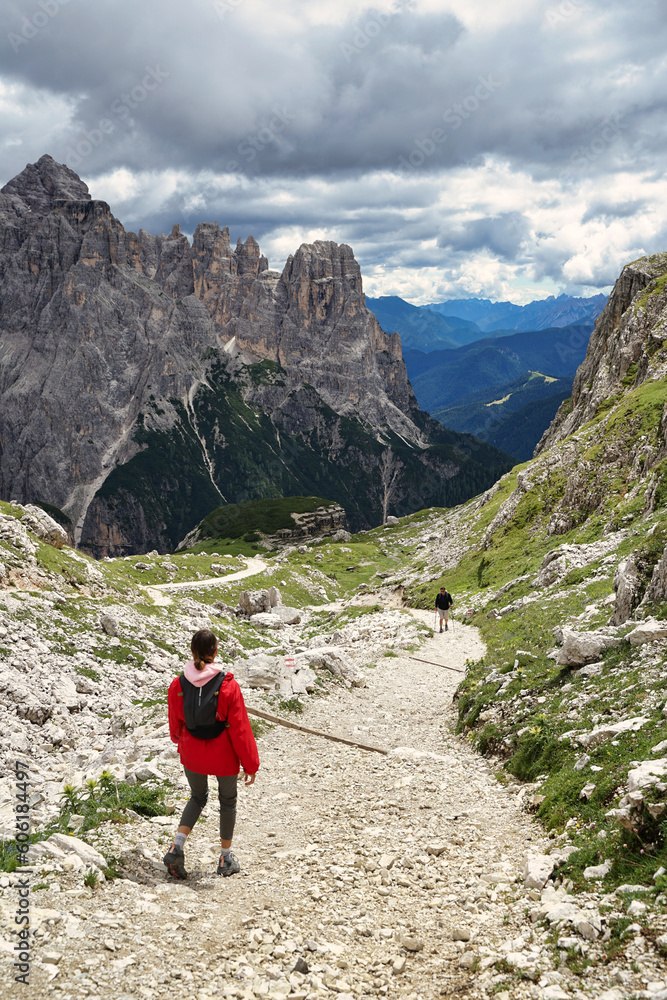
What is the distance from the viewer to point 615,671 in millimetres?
15008

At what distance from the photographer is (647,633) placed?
1539 centimetres

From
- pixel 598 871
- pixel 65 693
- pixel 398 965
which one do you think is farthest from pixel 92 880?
pixel 65 693

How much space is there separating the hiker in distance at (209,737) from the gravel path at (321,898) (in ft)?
1.79

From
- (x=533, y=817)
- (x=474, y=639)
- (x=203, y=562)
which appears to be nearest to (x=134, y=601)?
(x=474, y=639)

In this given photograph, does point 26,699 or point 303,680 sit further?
point 303,680

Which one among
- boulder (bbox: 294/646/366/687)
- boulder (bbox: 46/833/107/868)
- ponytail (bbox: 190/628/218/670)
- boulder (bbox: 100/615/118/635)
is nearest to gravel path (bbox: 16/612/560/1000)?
boulder (bbox: 46/833/107/868)

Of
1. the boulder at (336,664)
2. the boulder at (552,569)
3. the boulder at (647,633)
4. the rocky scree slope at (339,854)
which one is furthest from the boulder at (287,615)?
the boulder at (647,633)

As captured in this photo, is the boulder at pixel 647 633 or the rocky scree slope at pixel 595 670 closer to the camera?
the rocky scree slope at pixel 595 670

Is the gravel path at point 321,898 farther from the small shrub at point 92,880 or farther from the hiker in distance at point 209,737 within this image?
the hiker in distance at point 209,737

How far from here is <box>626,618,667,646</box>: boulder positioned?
1523 centimetres

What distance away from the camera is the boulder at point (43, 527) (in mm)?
42438

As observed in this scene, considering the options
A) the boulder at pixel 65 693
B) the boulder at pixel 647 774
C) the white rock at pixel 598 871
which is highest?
the boulder at pixel 647 774

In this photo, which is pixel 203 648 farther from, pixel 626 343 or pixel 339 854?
pixel 626 343

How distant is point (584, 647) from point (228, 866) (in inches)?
428
